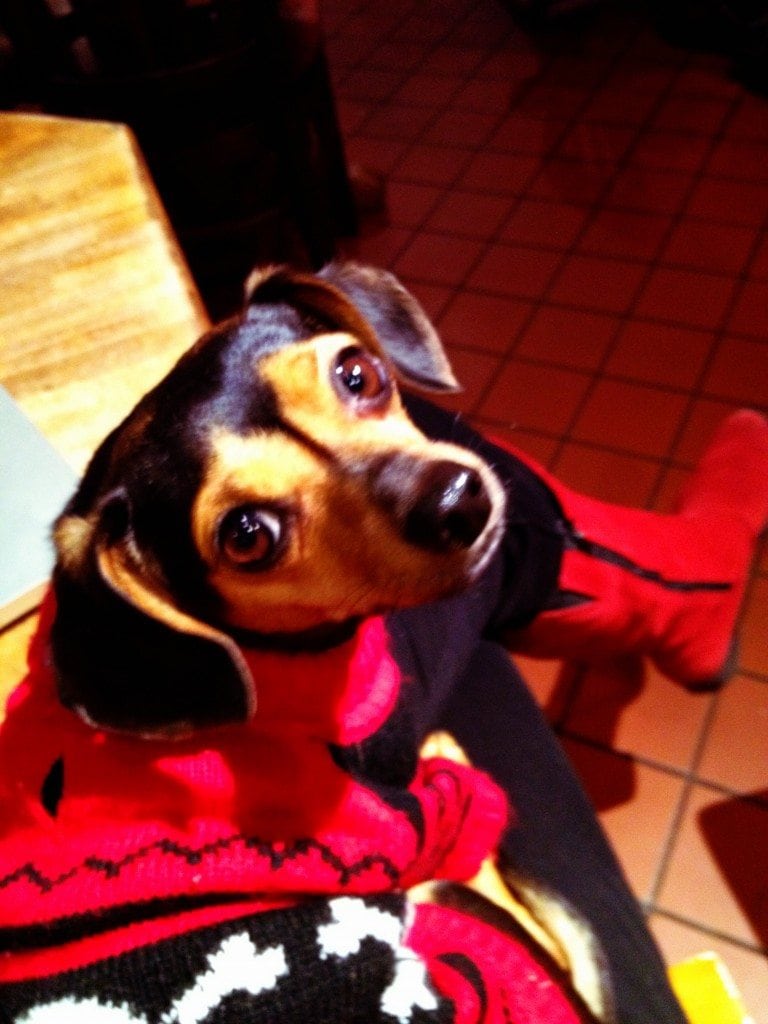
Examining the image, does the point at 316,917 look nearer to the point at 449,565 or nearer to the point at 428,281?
the point at 449,565

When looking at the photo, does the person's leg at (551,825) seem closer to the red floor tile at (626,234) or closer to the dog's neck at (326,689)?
the dog's neck at (326,689)

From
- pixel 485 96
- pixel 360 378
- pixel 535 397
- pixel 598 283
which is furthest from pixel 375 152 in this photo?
pixel 360 378

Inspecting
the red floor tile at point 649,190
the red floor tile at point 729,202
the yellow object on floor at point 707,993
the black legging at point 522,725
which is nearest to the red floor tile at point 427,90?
the red floor tile at point 649,190

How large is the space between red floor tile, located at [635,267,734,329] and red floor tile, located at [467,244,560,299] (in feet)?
0.89

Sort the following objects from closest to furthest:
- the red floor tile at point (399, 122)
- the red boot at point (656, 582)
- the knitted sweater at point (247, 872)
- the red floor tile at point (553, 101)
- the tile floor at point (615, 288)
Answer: the knitted sweater at point (247, 872) < the red boot at point (656, 582) < the tile floor at point (615, 288) < the red floor tile at point (553, 101) < the red floor tile at point (399, 122)

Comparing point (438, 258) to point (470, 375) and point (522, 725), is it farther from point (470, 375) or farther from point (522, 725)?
point (522, 725)

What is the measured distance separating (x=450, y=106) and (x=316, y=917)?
287 centimetres

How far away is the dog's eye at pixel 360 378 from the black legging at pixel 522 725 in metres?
0.27

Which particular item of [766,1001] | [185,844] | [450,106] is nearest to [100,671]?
[185,844]

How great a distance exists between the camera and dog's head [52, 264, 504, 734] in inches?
28.6

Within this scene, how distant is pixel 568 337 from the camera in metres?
2.13

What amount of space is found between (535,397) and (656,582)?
0.85 m

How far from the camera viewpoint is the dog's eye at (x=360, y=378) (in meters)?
0.86

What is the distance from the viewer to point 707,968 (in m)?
0.89
